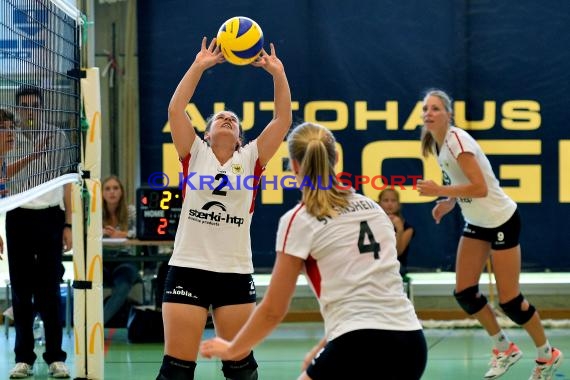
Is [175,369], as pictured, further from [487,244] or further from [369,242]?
[487,244]

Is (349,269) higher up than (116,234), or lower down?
higher up

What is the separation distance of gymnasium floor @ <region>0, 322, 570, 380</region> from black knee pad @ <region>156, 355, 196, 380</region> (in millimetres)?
2219

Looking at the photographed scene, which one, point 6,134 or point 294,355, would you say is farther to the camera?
point 294,355

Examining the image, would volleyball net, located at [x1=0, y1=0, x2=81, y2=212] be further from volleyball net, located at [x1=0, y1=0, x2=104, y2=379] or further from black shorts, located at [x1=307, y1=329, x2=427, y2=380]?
black shorts, located at [x1=307, y1=329, x2=427, y2=380]

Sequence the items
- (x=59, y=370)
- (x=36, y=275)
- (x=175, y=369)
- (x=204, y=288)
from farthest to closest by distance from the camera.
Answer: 1. (x=36, y=275)
2. (x=59, y=370)
3. (x=204, y=288)
4. (x=175, y=369)

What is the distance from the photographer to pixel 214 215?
4.86 meters

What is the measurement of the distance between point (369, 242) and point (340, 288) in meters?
0.18

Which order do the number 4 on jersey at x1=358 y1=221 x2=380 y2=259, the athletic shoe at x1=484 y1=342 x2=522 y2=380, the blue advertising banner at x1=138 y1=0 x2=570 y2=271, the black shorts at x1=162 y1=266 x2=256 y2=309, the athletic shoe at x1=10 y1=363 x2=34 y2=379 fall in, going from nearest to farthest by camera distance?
the number 4 on jersey at x1=358 y1=221 x2=380 y2=259, the black shorts at x1=162 y1=266 x2=256 y2=309, the athletic shoe at x1=484 y1=342 x2=522 y2=380, the athletic shoe at x1=10 y1=363 x2=34 y2=379, the blue advertising banner at x1=138 y1=0 x2=570 y2=271

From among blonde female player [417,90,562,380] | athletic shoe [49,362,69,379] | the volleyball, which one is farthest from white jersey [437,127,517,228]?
athletic shoe [49,362,69,379]

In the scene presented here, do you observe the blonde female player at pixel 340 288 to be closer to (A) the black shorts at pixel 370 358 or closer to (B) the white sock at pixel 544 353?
(A) the black shorts at pixel 370 358

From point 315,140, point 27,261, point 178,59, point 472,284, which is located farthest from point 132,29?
point 315,140

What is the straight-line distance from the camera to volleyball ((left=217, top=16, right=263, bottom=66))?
5289 millimetres

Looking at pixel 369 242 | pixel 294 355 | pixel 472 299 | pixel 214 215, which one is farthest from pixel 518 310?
pixel 369 242

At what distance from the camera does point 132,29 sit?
30.9 ft
